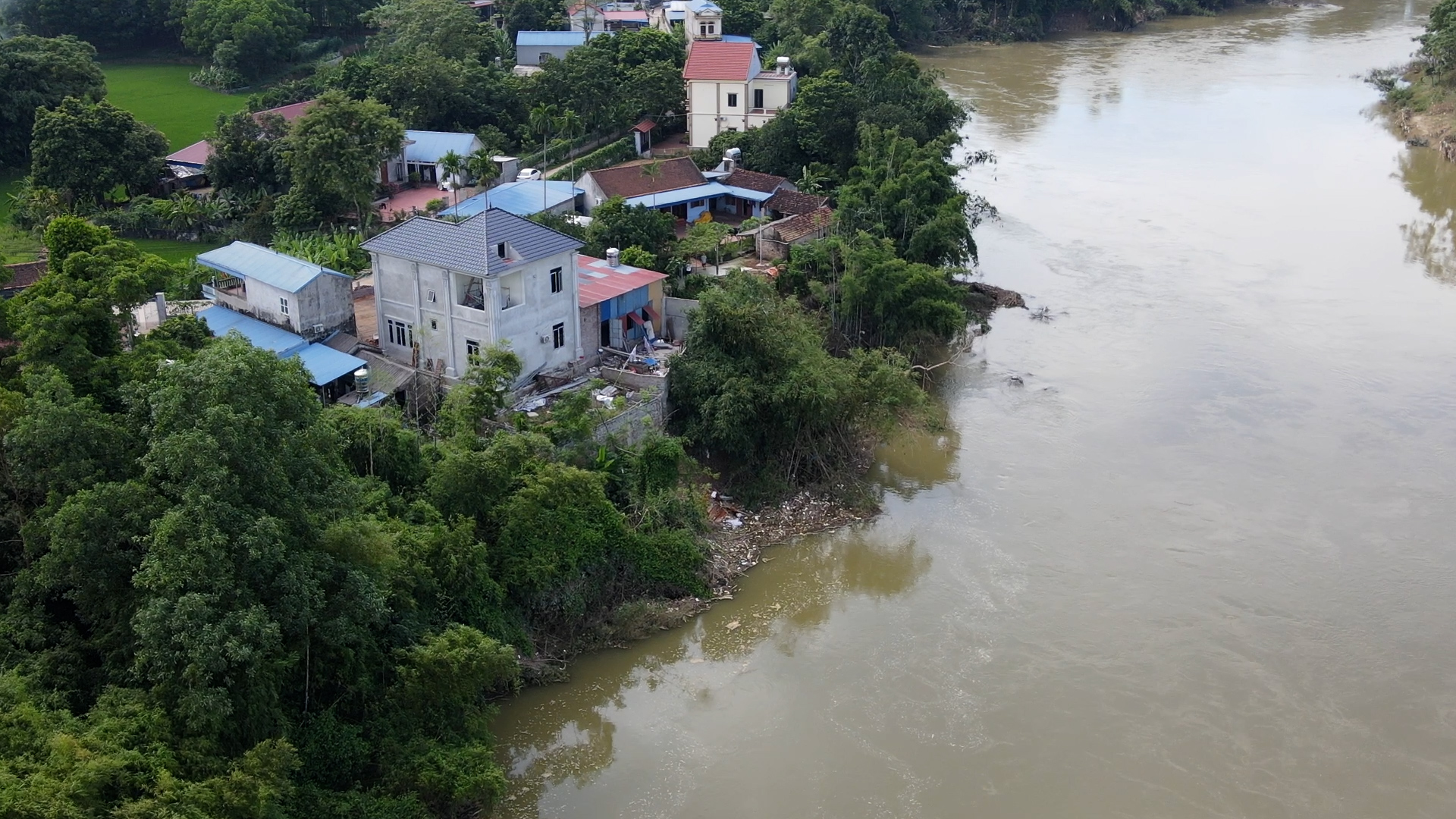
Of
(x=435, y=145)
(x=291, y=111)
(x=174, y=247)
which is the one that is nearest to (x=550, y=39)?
(x=291, y=111)

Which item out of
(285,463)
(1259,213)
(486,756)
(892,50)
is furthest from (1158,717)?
(892,50)

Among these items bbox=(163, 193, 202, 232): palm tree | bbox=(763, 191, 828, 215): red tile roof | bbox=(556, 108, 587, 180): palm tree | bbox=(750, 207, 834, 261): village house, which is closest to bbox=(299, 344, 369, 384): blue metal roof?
bbox=(750, 207, 834, 261): village house

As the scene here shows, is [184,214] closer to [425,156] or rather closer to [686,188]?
[425,156]

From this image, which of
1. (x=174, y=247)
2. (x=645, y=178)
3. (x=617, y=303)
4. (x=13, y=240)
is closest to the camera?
(x=617, y=303)

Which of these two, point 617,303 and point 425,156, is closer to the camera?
point 617,303

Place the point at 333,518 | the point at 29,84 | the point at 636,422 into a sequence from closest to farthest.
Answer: the point at 333,518 < the point at 636,422 < the point at 29,84

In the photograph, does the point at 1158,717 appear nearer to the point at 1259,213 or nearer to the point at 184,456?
the point at 184,456

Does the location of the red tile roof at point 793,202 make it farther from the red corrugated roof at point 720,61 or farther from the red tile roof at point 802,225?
the red corrugated roof at point 720,61
